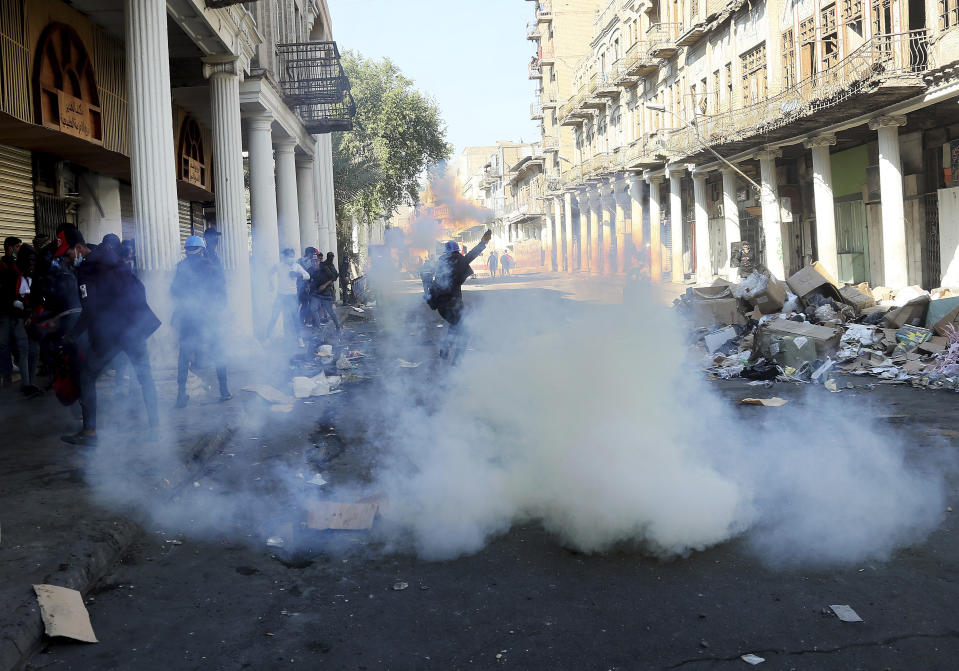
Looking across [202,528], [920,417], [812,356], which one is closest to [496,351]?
[202,528]

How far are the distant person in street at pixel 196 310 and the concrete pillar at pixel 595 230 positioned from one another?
3.79m

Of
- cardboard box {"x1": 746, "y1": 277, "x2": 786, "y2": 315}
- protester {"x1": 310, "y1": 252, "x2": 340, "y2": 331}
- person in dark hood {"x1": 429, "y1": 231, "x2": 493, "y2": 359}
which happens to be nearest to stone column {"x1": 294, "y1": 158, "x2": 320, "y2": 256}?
protester {"x1": 310, "y1": 252, "x2": 340, "y2": 331}

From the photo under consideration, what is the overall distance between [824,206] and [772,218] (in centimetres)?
295

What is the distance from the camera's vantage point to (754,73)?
23.7 metres

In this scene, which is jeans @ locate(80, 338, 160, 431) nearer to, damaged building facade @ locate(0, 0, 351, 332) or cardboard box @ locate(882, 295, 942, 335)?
damaged building facade @ locate(0, 0, 351, 332)

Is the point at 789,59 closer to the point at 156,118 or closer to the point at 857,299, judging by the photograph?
the point at 857,299

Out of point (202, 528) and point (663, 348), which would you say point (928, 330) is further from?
point (202, 528)

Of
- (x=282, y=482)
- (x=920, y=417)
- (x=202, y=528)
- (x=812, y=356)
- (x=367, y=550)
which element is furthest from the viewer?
(x=812, y=356)

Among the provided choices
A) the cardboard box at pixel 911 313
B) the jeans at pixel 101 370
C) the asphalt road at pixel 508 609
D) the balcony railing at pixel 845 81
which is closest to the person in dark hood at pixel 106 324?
the jeans at pixel 101 370

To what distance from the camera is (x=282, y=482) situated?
5461 millimetres

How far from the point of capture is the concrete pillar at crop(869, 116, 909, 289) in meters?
17.4

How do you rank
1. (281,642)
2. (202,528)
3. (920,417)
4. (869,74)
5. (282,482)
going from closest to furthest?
(281,642) < (202,528) < (282,482) < (920,417) < (869,74)

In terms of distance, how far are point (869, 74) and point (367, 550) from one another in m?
15.5

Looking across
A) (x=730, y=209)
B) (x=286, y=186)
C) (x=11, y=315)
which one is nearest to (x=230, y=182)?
(x=11, y=315)
